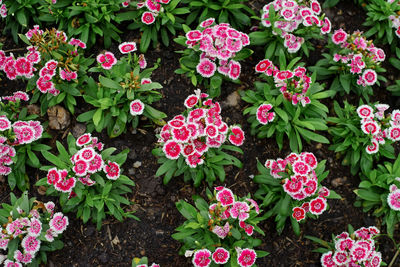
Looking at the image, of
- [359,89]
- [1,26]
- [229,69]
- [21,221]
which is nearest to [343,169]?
[359,89]

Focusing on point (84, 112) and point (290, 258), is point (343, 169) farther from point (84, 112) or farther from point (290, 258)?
point (84, 112)

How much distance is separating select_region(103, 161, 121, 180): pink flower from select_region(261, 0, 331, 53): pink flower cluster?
237 cm

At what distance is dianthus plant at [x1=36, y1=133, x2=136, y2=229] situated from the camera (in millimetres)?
3855

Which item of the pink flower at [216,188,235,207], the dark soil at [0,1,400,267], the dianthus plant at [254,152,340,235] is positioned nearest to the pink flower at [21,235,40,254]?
the dark soil at [0,1,400,267]

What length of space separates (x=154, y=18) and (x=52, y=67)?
129 centimetres

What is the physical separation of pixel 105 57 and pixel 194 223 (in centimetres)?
198

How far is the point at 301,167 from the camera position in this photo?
3963 mm

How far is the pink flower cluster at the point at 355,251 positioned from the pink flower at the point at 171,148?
1.88 meters

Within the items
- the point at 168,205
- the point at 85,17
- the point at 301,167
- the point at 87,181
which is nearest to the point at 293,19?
the point at 301,167

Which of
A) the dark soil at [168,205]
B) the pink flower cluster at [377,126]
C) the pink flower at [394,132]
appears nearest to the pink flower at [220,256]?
the dark soil at [168,205]

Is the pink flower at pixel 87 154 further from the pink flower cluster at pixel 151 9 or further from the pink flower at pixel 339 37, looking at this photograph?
the pink flower at pixel 339 37

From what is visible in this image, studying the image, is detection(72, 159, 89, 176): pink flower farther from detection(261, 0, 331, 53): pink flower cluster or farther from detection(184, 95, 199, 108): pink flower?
detection(261, 0, 331, 53): pink flower cluster

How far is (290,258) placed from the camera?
441 centimetres

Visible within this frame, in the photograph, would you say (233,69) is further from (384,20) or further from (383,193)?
(384,20)
